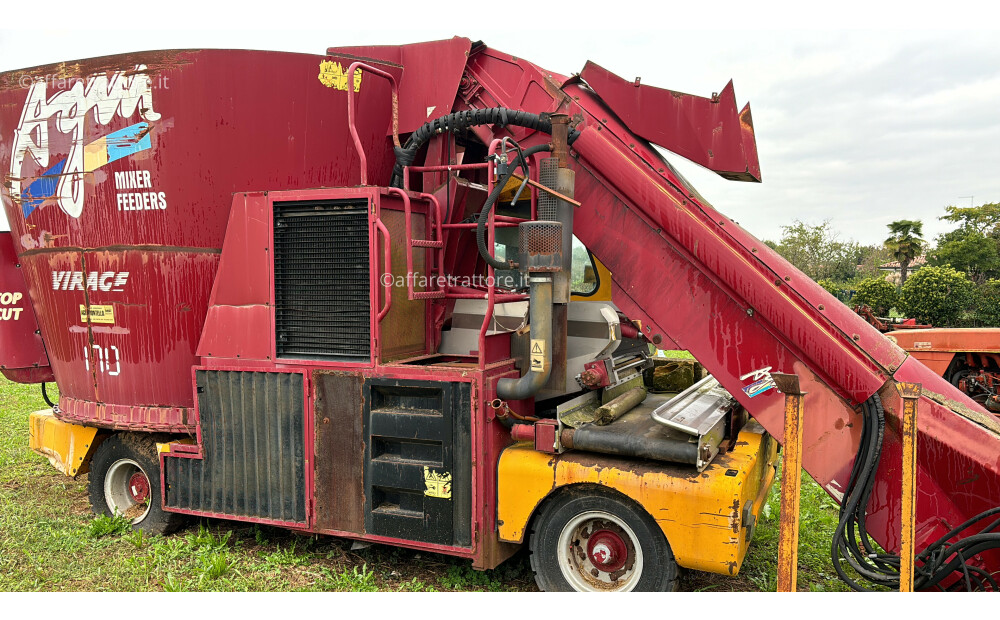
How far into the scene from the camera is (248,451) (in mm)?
5215

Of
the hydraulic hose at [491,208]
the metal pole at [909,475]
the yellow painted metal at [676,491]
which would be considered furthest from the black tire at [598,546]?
the hydraulic hose at [491,208]

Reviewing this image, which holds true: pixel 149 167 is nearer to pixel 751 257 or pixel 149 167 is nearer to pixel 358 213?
pixel 358 213

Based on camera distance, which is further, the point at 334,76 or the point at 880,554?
the point at 334,76

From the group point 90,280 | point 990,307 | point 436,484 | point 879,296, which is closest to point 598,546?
point 436,484

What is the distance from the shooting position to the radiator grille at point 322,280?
16.0ft

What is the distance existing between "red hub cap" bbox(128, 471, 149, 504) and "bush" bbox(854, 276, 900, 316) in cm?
2511

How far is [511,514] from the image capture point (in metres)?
4.56

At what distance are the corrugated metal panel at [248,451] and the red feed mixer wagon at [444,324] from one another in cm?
2

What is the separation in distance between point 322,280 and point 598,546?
103 inches

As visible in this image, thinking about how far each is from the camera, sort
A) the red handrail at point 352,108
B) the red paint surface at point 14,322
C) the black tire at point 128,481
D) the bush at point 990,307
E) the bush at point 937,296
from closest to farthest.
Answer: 1. the red handrail at point 352,108
2. the black tire at point 128,481
3. the red paint surface at point 14,322
4. the bush at point 937,296
5. the bush at point 990,307

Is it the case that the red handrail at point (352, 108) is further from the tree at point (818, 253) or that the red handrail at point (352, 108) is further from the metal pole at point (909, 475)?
the tree at point (818, 253)

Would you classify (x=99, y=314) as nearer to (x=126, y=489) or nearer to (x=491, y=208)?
(x=126, y=489)

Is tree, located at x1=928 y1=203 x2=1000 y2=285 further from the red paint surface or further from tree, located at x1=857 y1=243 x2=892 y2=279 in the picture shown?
the red paint surface

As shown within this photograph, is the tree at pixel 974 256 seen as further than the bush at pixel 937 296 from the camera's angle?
Yes
